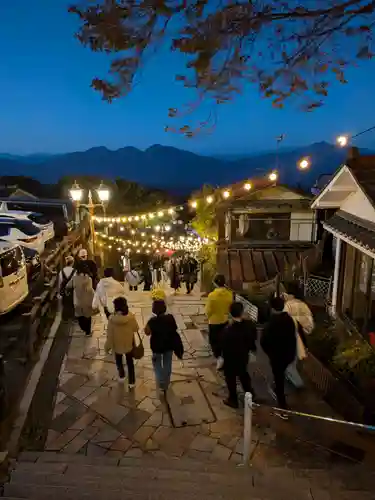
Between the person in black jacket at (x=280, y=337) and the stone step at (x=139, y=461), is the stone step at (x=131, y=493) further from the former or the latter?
the person in black jacket at (x=280, y=337)

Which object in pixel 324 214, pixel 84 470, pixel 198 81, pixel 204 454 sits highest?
pixel 198 81

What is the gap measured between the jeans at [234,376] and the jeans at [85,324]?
3982mm

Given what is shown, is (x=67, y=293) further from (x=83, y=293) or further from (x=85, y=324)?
(x=83, y=293)

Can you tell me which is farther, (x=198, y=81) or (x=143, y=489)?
(x=198, y=81)

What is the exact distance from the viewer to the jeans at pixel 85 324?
8.69 metres

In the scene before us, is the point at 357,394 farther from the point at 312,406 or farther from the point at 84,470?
the point at 84,470

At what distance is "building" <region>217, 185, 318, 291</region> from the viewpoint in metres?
13.0

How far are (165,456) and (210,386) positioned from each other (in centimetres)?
189

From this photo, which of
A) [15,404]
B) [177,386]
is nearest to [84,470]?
[15,404]

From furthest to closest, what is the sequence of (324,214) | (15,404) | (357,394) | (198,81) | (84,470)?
(324,214)
(15,404)
(357,394)
(198,81)
(84,470)

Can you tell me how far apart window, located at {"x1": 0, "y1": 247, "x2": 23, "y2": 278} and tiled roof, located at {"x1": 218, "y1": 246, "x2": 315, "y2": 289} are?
6.27m

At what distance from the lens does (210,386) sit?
22.0 feet

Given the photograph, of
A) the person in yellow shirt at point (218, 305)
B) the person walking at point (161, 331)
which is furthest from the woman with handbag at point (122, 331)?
the person in yellow shirt at point (218, 305)

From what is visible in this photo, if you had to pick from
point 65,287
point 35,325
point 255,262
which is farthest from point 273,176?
point 35,325
